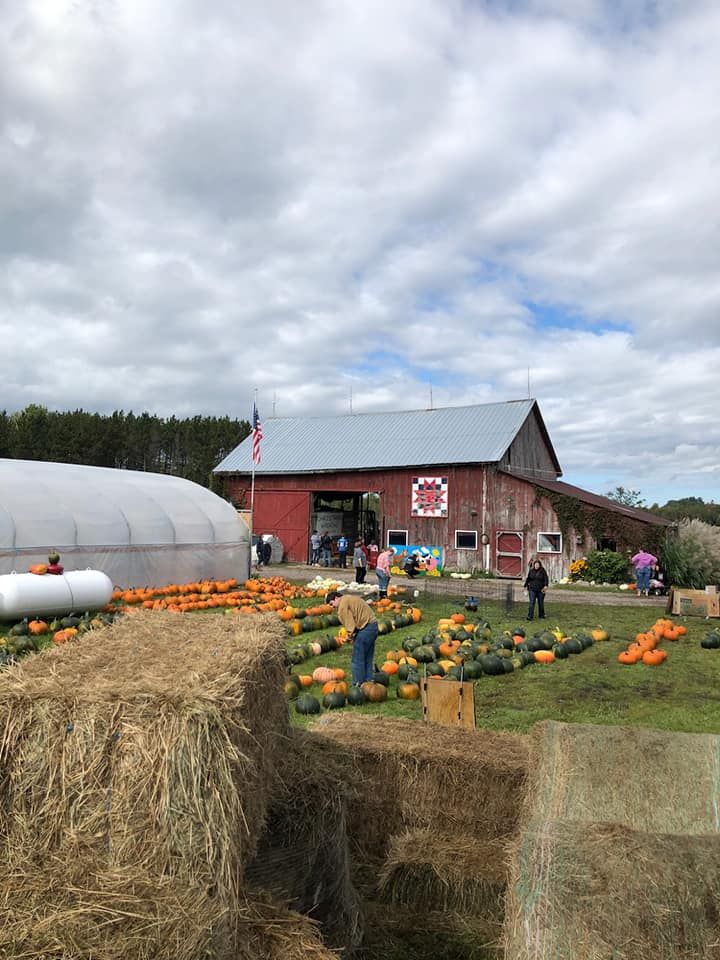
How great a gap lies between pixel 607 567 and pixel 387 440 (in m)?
13.7

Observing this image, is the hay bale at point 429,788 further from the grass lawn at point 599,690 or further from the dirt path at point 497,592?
Answer: the dirt path at point 497,592

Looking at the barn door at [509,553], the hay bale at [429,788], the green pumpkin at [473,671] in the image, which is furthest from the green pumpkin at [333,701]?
the barn door at [509,553]

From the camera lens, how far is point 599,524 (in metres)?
29.8

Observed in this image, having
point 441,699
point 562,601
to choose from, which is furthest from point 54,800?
point 562,601

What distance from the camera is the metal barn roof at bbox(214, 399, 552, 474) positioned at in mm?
34438

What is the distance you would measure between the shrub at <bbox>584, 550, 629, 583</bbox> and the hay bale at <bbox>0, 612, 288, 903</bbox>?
2669 cm

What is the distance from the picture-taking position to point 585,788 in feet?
16.9

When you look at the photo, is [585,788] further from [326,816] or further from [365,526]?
[365,526]

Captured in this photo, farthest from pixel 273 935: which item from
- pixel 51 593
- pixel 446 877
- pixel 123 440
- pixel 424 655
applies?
pixel 123 440

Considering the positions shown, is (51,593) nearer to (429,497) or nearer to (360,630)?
(360,630)

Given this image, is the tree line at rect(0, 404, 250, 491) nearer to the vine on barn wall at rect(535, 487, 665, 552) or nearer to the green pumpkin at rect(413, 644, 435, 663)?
the vine on barn wall at rect(535, 487, 665, 552)

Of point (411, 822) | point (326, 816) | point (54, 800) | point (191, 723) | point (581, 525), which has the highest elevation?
point (581, 525)

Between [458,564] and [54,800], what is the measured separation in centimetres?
2982

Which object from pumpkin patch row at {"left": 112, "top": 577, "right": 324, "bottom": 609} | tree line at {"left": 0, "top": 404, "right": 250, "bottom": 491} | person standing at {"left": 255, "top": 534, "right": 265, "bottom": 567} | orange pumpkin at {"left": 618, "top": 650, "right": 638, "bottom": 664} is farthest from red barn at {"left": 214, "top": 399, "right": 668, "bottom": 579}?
tree line at {"left": 0, "top": 404, "right": 250, "bottom": 491}
